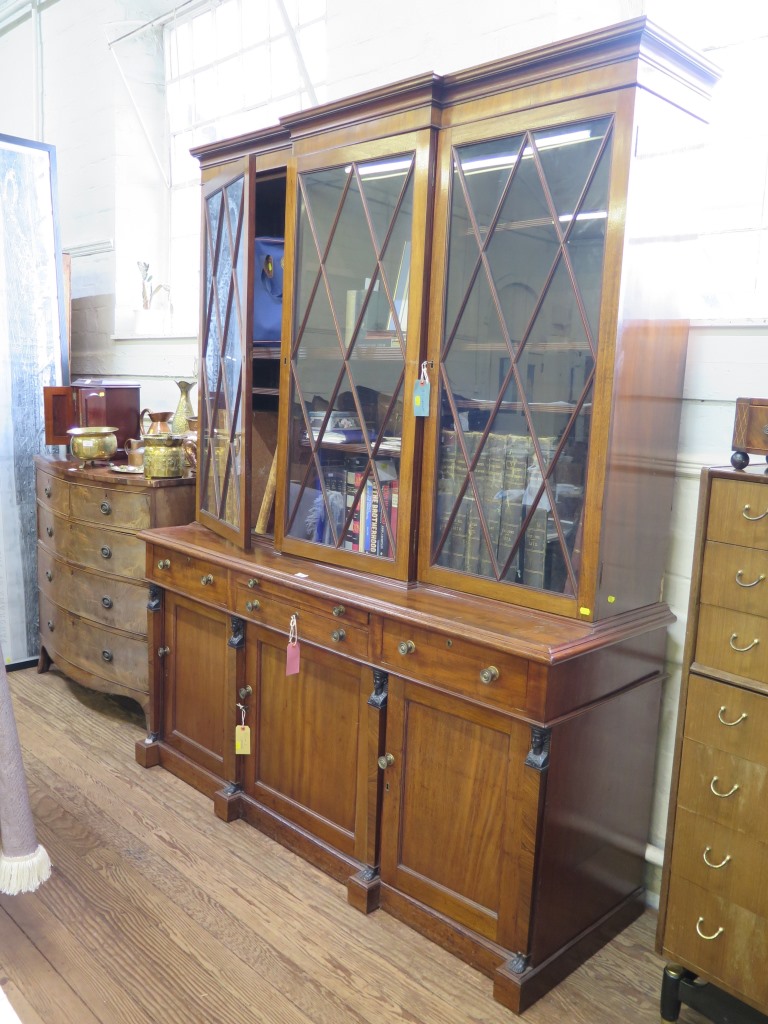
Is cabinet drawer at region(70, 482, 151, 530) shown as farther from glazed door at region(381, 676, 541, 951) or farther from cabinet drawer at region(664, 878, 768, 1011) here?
cabinet drawer at region(664, 878, 768, 1011)

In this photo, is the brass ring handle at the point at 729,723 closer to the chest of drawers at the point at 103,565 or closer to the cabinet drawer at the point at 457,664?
the cabinet drawer at the point at 457,664

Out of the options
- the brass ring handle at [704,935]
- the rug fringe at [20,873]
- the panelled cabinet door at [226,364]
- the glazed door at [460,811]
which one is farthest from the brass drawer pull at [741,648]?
the rug fringe at [20,873]

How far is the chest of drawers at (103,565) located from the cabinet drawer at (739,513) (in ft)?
6.95

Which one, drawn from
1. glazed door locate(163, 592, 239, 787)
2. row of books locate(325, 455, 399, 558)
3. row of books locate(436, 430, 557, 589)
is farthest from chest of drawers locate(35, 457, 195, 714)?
row of books locate(436, 430, 557, 589)

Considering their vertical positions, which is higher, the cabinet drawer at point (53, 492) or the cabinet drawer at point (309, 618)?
the cabinet drawer at point (53, 492)

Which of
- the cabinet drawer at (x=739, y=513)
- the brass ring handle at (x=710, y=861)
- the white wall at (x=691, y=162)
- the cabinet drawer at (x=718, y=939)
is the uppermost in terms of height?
the white wall at (x=691, y=162)

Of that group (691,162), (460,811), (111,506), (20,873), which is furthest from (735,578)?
(111,506)

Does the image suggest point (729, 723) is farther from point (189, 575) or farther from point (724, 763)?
point (189, 575)

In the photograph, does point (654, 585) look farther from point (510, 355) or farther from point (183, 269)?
point (183, 269)

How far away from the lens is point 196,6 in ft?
13.2

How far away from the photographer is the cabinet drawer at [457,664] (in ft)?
6.06

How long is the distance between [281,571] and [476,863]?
0.94 metres

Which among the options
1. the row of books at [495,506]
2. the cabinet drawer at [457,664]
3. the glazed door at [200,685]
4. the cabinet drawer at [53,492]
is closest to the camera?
the cabinet drawer at [457,664]

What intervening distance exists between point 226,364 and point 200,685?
1.07 metres
